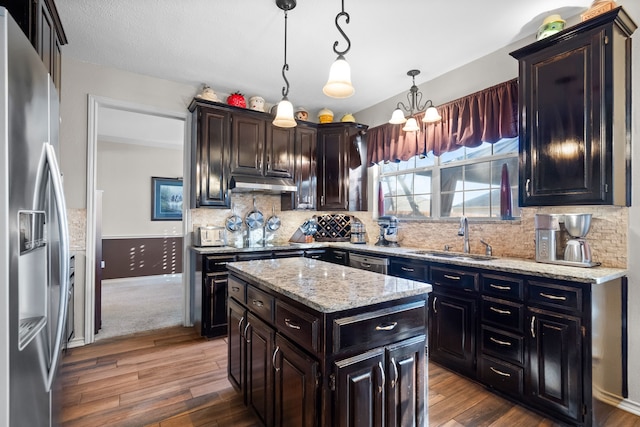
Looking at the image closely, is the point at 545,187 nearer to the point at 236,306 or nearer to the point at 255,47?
the point at 236,306

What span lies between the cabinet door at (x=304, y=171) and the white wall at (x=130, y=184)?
3355 millimetres

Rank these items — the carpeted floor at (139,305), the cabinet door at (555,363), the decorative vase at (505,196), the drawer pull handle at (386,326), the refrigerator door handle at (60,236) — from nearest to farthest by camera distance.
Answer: the refrigerator door handle at (60,236) → the drawer pull handle at (386,326) → the cabinet door at (555,363) → the decorative vase at (505,196) → the carpeted floor at (139,305)

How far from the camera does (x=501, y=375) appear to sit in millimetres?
2215

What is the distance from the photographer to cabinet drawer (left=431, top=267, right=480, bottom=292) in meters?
2.40

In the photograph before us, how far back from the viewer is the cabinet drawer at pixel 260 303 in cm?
169

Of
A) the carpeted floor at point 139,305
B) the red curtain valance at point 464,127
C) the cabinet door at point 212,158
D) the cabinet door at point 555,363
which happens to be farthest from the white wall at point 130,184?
the cabinet door at point 555,363

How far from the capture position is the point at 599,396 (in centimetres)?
192

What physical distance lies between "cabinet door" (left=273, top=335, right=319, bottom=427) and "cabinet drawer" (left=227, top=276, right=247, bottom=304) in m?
0.47

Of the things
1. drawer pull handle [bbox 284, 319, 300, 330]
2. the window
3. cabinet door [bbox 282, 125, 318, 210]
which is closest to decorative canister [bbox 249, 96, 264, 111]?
cabinet door [bbox 282, 125, 318, 210]

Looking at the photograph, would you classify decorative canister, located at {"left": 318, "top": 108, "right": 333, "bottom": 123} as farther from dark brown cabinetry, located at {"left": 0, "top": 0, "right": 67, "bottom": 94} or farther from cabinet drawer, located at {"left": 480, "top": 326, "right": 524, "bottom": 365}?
cabinet drawer, located at {"left": 480, "top": 326, "right": 524, "bottom": 365}

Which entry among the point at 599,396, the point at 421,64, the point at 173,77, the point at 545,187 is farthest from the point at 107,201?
the point at 599,396

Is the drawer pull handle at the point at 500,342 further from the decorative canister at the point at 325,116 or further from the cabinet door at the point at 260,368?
the decorative canister at the point at 325,116

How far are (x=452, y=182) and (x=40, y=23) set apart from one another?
11.6ft

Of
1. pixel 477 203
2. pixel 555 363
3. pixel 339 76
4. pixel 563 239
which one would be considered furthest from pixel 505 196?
pixel 339 76
